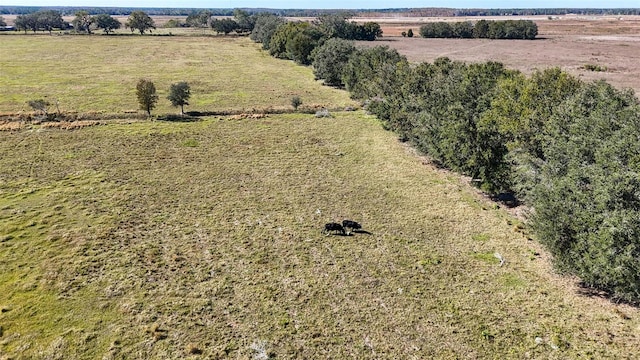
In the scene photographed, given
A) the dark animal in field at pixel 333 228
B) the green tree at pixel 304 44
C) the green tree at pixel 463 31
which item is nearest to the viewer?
the dark animal in field at pixel 333 228

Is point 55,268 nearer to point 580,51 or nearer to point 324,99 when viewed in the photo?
point 324,99

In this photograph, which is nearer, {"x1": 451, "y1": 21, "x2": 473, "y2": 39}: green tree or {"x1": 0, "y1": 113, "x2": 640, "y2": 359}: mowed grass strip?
{"x1": 0, "y1": 113, "x2": 640, "y2": 359}: mowed grass strip

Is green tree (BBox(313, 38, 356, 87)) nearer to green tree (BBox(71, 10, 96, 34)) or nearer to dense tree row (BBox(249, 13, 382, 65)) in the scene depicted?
dense tree row (BBox(249, 13, 382, 65))

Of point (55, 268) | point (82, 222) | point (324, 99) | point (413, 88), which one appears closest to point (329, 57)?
point (324, 99)

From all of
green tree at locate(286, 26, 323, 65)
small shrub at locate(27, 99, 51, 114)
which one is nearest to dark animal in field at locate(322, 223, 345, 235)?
small shrub at locate(27, 99, 51, 114)

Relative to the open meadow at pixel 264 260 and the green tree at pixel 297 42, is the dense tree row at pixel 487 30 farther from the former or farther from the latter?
the open meadow at pixel 264 260

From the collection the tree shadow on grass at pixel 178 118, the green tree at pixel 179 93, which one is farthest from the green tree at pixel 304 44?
the tree shadow on grass at pixel 178 118
